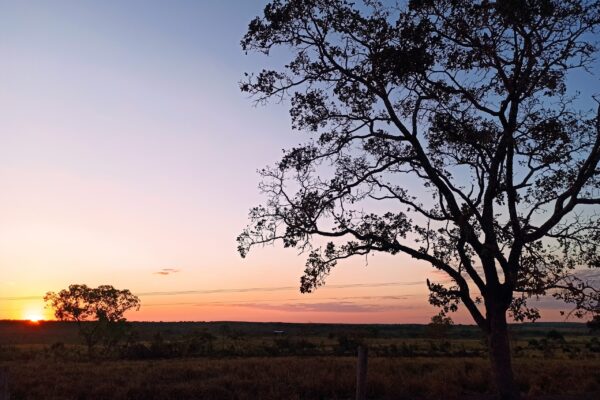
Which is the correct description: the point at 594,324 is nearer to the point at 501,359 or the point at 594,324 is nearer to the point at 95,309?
the point at 501,359

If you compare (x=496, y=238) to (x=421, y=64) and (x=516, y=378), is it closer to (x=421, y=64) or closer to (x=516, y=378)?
(x=421, y=64)

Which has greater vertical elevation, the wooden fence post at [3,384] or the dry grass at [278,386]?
the wooden fence post at [3,384]

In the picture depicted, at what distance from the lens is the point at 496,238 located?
1594 cm

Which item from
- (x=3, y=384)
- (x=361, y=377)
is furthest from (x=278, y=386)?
(x=3, y=384)

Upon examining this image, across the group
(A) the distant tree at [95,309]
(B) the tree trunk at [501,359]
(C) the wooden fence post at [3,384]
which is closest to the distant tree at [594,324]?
(B) the tree trunk at [501,359]

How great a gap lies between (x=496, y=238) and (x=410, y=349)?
168 ft

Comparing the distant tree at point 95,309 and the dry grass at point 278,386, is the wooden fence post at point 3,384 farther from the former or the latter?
the distant tree at point 95,309

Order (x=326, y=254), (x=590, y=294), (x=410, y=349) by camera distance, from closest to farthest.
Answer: (x=590, y=294)
(x=326, y=254)
(x=410, y=349)

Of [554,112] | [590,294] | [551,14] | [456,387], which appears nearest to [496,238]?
[590,294]

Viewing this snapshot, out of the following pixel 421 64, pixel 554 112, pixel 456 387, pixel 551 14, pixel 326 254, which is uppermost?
pixel 551 14

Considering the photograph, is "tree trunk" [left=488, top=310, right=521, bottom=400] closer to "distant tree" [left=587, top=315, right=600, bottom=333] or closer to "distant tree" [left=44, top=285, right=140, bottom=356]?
"distant tree" [left=587, top=315, right=600, bottom=333]

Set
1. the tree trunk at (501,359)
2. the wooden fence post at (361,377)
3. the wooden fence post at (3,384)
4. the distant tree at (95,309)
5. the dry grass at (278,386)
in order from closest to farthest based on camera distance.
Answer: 1. the wooden fence post at (3,384)
2. the wooden fence post at (361,377)
3. the tree trunk at (501,359)
4. the dry grass at (278,386)
5. the distant tree at (95,309)

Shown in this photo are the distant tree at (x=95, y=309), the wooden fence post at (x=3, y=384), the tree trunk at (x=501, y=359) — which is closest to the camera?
the wooden fence post at (x=3, y=384)

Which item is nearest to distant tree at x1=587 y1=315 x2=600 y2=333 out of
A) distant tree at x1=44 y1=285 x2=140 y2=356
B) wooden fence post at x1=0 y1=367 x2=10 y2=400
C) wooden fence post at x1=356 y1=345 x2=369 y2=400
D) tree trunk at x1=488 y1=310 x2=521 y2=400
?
tree trunk at x1=488 y1=310 x2=521 y2=400
